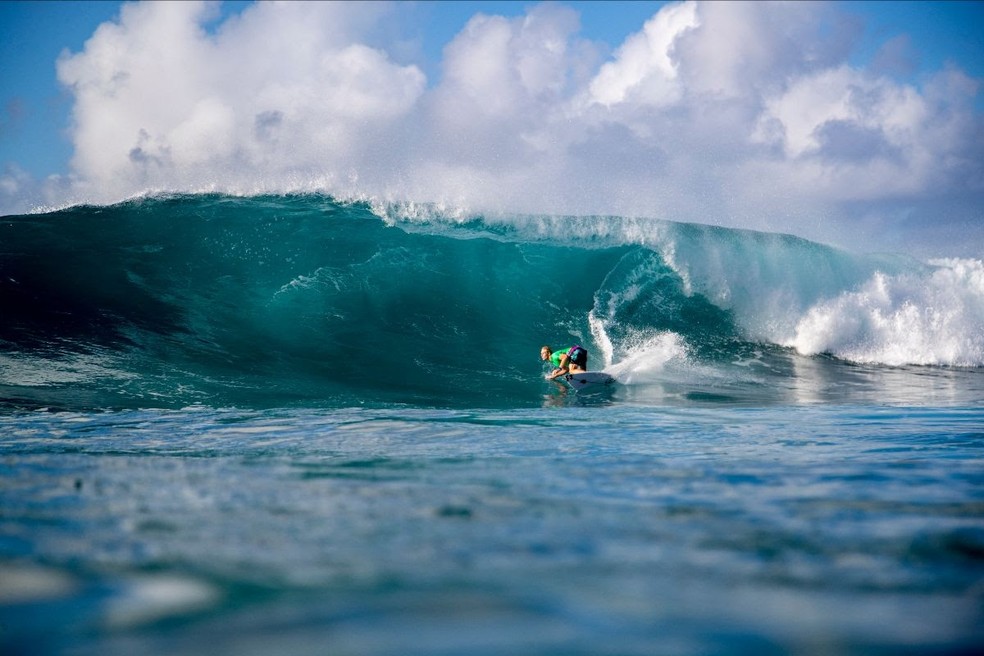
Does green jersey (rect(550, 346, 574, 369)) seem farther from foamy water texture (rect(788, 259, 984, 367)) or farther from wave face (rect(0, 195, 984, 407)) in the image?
foamy water texture (rect(788, 259, 984, 367))

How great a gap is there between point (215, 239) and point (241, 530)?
44.1 ft

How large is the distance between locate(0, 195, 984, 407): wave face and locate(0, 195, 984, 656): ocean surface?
100 mm

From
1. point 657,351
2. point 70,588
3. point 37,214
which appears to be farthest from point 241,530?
point 37,214

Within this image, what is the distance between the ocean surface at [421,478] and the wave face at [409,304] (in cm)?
10

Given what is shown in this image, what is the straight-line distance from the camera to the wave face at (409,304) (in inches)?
374

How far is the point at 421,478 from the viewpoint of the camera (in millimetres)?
2980

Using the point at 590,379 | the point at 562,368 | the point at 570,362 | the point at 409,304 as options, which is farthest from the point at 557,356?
the point at 409,304

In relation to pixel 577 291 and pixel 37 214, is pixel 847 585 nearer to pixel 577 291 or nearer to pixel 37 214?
pixel 577 291

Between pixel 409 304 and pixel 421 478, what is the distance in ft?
35.6

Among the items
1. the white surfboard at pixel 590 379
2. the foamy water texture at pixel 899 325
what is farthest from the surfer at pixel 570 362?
the foamy water texture at pixel 899 325

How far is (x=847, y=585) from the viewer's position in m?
1.51

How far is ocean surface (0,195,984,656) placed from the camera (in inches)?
52.6

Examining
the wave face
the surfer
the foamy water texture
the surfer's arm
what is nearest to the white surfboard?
the surfer

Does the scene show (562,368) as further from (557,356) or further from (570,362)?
(557,356)
